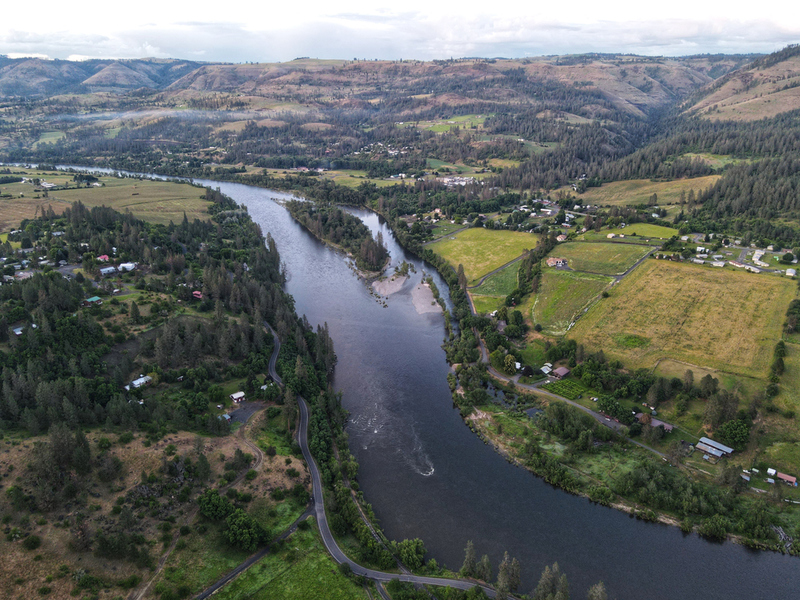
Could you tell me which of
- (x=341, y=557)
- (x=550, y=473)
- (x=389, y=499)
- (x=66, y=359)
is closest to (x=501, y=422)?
(x=550, y=473)

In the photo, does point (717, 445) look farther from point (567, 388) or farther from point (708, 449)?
point (567, 388)

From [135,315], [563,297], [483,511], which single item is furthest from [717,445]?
[135,315]

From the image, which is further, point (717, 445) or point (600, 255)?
point (600, 255)

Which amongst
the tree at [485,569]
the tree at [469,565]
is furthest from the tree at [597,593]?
the tree at [469,565]

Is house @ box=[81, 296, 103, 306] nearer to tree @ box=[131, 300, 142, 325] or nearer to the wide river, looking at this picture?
tree @ box=[131, 300, 142, 325]

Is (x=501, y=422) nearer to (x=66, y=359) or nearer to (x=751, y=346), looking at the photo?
(x=751, y=346)

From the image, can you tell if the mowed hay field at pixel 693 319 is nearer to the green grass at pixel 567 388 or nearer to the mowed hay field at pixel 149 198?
the green grass at pixel 567 388
